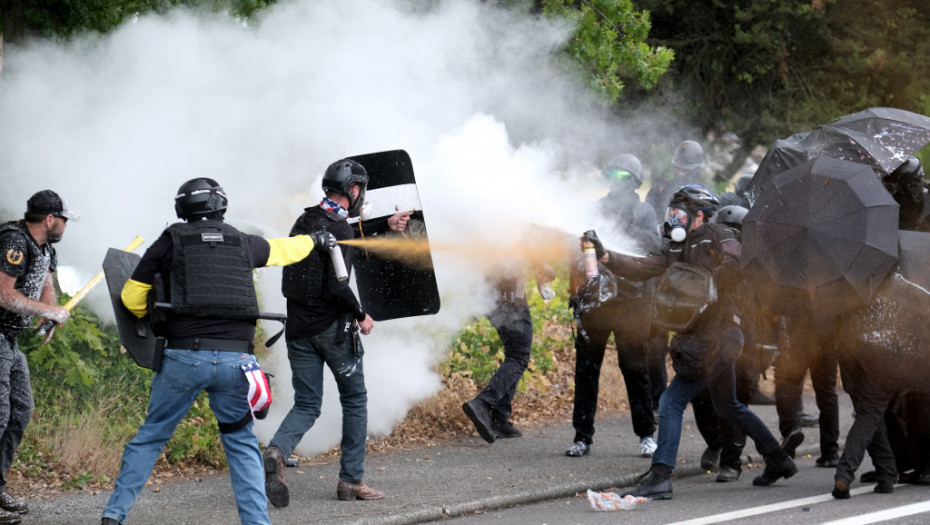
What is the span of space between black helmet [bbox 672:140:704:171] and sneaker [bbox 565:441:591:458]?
125 inches

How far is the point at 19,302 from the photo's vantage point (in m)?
5.66

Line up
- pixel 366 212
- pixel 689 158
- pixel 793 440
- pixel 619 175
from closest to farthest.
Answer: pixel 366 212 → pixel 793 440 → pixel 619 175 → pixel 689 158

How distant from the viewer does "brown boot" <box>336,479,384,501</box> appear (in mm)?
6273

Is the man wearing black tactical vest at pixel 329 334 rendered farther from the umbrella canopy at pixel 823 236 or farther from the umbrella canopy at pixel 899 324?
the umbrella canopy at pixel 899 324

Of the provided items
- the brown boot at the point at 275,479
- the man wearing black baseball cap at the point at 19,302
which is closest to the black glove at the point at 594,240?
the brown boot at the point at 275,479

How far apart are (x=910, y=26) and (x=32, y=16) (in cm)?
1161

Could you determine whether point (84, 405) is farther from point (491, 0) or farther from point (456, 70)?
point (491, 0)

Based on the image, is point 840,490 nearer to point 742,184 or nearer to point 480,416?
point 480,416

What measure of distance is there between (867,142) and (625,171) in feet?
5.65

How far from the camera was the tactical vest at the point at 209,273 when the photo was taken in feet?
16.8

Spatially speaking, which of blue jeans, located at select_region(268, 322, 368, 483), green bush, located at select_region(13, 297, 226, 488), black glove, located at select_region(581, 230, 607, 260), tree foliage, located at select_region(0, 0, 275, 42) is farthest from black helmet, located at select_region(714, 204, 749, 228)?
tree foliage, located at select_region(0, 0, 275, 42)

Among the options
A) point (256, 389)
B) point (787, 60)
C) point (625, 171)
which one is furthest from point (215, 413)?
point (787, 60)

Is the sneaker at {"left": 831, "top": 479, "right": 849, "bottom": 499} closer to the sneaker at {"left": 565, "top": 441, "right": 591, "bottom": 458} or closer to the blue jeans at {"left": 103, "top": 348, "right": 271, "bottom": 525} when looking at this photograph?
the sneaker at {"left": 565, "top": 441, "right": 591, "bottom": 458}

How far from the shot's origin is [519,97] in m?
9.72
